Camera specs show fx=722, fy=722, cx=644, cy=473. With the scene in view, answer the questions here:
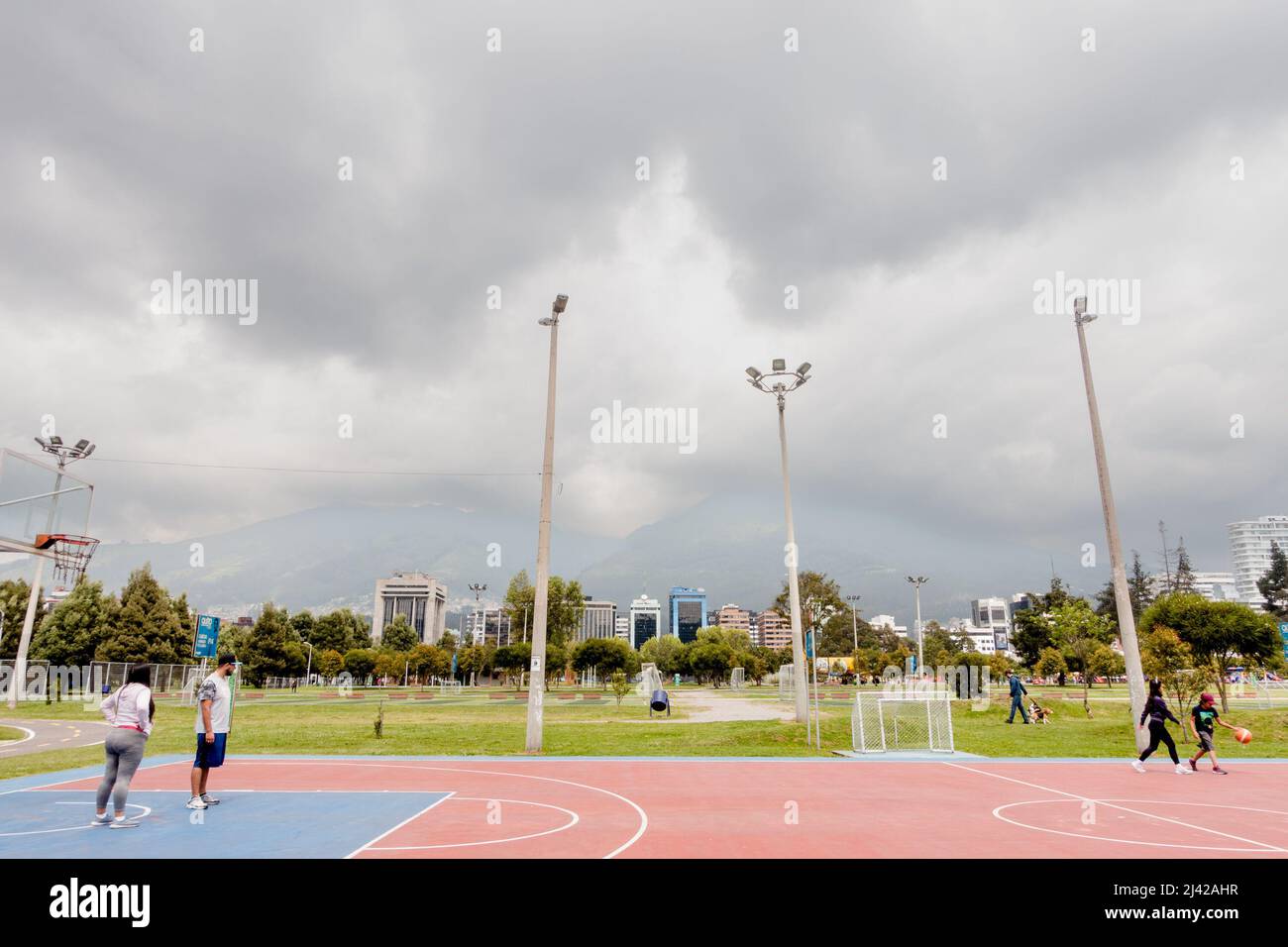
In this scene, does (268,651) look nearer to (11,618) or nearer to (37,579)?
(11,618)

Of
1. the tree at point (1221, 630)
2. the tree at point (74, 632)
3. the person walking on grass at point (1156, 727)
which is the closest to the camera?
the person walking on grass at point (1156, 727)

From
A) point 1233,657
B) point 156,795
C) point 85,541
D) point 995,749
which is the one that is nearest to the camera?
point 156,795

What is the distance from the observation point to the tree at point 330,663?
82250 millimetres

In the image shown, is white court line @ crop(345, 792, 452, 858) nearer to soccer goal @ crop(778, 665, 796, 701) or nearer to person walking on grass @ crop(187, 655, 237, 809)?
person walking on grass @ crop(187, 655, 237, 809)

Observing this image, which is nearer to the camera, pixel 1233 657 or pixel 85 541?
pixel 85 541

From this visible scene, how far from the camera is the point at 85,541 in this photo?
3297 cm

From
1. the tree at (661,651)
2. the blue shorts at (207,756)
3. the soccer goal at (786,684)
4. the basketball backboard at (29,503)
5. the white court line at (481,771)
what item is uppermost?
the basketball backboard at (29,503)

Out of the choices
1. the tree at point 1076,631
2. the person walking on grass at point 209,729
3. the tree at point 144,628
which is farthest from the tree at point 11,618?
the tree at point 1076,631

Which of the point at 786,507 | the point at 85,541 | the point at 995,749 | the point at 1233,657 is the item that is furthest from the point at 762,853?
the point at 1233,657

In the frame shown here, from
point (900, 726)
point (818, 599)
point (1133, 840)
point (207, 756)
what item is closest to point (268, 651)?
point (818, 599)

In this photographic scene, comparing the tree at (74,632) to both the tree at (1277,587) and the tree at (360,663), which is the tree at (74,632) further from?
the tree at (1277,587)

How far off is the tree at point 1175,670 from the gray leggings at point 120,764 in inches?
986
